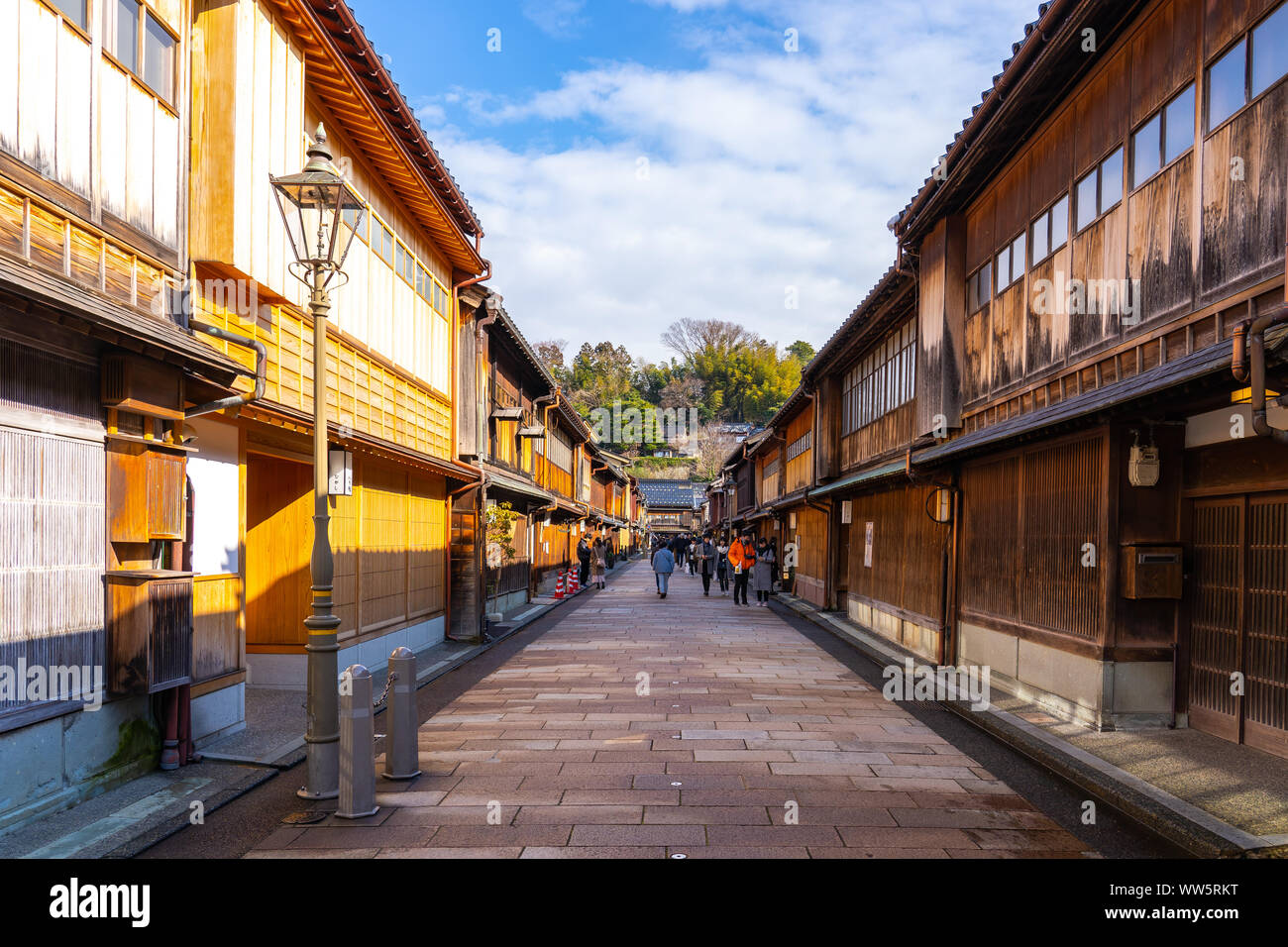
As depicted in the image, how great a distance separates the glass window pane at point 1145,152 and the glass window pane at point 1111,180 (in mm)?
215

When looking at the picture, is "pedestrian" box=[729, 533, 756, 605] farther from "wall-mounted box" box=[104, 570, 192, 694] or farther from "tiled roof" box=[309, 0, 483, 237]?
"wall-mounted box" box=[104, 570, 192, 694]

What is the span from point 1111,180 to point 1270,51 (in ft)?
8.36

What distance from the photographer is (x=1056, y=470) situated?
10.2 meters

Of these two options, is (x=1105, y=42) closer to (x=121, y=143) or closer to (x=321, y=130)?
(x=321, y=130)

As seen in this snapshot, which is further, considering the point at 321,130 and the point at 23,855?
the point at 321,130

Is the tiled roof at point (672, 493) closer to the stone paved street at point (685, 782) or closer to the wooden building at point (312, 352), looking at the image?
the wooden building at point (312, 352)

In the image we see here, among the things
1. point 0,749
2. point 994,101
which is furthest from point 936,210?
point 0,749

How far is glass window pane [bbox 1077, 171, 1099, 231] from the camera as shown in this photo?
958 centimetres

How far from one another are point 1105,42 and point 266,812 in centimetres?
1123

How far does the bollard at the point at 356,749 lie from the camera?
21.2 ft

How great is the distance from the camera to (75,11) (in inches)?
260

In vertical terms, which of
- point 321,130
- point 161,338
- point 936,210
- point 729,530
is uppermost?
point 936,210
